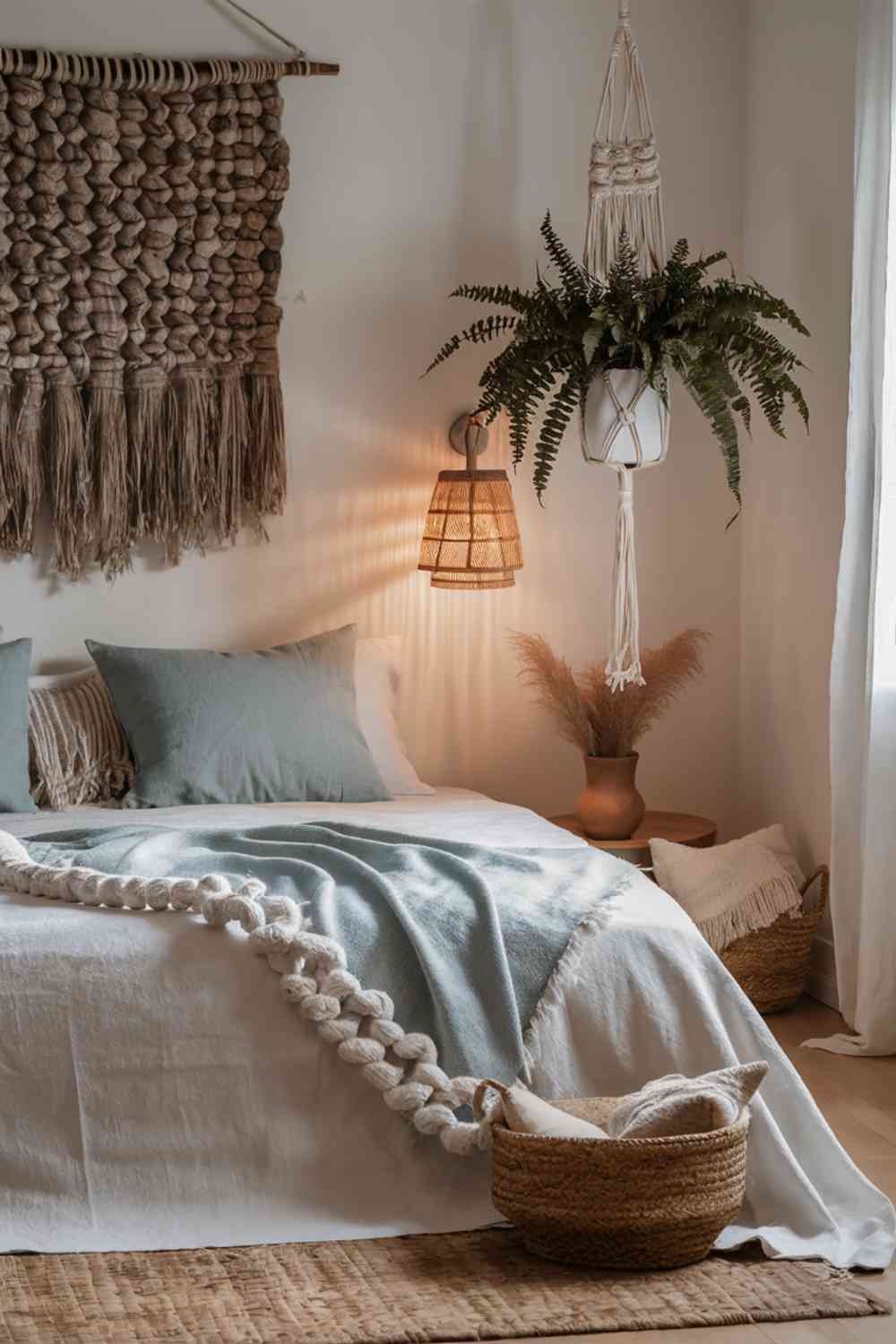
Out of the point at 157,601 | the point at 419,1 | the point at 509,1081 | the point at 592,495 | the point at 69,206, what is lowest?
the point at 509,1081

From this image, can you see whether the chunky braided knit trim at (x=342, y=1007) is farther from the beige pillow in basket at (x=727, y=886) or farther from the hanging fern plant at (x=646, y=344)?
the hanging fern plant at (x=646, y=344)

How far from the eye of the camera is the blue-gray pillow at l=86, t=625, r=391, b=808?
3.54 meters

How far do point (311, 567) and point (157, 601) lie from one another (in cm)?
39

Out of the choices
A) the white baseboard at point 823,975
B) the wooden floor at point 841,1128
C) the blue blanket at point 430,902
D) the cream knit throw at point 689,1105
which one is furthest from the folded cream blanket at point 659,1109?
the white baseboard at point 823,975

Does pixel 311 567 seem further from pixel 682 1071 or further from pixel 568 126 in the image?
pixel 682 1071

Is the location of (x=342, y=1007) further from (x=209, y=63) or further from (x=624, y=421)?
(x=209, y=63)

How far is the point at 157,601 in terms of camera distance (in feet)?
13.1

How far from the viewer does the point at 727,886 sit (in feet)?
12.1

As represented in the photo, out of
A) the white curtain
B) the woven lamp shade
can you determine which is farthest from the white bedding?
the woven lamp shade

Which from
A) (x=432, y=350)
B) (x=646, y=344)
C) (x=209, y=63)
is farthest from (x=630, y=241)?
(x=209, y=63)

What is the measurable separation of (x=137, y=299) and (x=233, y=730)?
3.47ft

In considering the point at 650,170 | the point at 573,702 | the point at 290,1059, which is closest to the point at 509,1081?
the point at 290,1059

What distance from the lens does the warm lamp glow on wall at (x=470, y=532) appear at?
12.8 feet

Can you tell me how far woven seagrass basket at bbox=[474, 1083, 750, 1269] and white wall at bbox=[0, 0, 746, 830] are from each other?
5.93 ft
